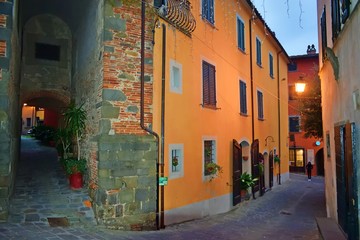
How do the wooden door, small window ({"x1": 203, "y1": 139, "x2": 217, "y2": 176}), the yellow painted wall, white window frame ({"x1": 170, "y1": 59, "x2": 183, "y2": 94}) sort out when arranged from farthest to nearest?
the wooden door
small window ({"x1": 203, "y1": 139, "x2": 217, "y2": 176})
white window frame ({"x1": 170, "y1": 59, "x2": 183, "y2": 94})
the yellow painted wall

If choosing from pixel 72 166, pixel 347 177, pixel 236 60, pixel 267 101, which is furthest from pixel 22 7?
pixel 267 101

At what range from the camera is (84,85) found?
392 inches

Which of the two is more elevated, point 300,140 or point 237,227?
point 300,140

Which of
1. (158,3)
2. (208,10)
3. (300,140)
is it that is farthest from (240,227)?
(300,140)

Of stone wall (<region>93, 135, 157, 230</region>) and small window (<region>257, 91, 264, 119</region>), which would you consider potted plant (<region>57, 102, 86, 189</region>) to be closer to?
stone wall (<region>93, 135, 157, 230</region>)

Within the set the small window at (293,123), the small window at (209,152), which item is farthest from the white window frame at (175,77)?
the small window at (293,123)

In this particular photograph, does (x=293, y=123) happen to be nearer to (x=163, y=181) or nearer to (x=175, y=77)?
(x=175, y=77)

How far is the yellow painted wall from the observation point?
8.93 meters

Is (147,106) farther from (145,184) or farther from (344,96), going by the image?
(344,96)

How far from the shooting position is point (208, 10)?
37.6ft

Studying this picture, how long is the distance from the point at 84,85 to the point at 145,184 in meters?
3.78

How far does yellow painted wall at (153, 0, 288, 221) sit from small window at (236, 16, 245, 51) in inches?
10.8

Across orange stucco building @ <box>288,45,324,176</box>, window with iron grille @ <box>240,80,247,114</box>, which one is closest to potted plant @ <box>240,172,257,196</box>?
window with iron grille @ <box>240,80,247,114</box>

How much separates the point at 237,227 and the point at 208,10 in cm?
710
